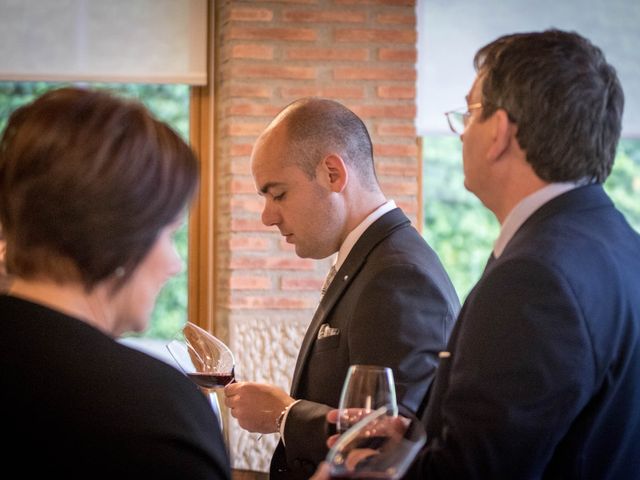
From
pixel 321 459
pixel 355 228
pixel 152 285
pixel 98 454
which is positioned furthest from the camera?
pixel 355 228

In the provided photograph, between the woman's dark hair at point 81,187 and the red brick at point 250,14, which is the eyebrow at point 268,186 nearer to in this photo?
the woman's dark hair at point 81,187

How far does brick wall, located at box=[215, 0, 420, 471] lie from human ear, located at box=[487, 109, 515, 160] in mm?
2916

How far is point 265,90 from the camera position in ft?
15.6

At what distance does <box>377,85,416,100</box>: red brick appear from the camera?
15.9ft

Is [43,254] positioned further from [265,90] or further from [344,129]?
[265,90]

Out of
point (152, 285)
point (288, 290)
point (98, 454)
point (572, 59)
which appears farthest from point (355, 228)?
point (288, 290)

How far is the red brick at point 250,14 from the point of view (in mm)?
4742

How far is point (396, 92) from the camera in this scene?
191 inches

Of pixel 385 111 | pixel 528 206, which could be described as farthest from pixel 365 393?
pixel 385 111

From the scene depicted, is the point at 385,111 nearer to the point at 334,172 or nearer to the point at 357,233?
the point at 334,172

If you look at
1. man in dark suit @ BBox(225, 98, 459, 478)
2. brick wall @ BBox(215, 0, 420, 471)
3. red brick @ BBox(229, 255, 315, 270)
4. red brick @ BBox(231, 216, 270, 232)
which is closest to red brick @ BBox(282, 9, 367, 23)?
brick wall @ BBox(215, 0, 420, 471)

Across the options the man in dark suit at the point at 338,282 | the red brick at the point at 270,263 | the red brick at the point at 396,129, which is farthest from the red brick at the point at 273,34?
the man in dark suit at the point at 338,282

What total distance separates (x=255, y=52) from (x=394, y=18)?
2.32 feet

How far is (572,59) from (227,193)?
10.4ft
